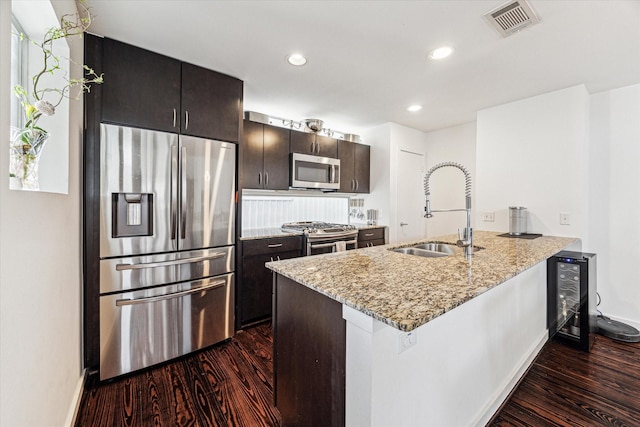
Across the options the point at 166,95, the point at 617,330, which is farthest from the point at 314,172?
the point at 617,330

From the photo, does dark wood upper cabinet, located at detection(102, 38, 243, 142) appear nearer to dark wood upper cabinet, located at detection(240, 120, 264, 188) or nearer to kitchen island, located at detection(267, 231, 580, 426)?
dark wood upper cabinet, located at detection(240, 120, 264, 188)

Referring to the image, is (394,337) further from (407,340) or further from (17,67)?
(17,67)

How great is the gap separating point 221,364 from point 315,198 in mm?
2379

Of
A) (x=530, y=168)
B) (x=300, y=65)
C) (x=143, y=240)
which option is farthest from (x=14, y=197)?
(x=530, y=168)

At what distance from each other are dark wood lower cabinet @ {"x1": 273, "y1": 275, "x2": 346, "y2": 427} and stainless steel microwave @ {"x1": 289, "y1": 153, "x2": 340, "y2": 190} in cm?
196

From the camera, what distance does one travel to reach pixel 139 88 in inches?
78.6

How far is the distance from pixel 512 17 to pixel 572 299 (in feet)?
7.51

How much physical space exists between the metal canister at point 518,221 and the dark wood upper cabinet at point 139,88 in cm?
334

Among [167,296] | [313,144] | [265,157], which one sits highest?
[313,144]

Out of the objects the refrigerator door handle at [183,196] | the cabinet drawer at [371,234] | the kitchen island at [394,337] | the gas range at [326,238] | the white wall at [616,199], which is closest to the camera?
the kitchen island at [394,337]

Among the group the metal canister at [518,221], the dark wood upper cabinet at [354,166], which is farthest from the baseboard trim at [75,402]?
the metal canister at [518,221]

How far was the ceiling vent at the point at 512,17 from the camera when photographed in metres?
1.55

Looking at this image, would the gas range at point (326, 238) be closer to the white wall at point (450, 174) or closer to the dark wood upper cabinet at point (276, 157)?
the dark wood upper cabinet at point (276, 157)

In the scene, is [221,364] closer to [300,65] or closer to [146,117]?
[146,117]
